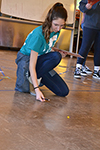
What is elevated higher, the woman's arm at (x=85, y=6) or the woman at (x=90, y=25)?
the woman's arm at (x=85, y=6)

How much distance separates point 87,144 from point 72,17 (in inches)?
146

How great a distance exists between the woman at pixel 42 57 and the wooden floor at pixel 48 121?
0.26 feet

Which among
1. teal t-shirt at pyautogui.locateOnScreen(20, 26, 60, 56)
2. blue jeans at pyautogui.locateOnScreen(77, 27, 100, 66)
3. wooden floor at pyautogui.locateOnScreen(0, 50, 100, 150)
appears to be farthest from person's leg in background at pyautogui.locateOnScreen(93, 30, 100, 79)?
teal t-shirt at pyautogui.locateOnScreen(20, 26, 60, 56)

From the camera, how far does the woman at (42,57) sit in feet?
4.48

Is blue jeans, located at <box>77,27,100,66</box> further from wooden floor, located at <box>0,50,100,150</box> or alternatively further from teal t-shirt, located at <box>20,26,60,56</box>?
teal t-shirt, located at <box>20,26,60,56</box>

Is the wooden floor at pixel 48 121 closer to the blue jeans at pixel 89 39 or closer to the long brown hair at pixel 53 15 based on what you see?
the long brown hair at pixel 53 15

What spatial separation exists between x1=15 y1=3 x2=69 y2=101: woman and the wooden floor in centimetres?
8

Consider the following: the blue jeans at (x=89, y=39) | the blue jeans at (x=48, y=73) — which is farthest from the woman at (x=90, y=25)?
the blue jeans at (x=48, y=73)

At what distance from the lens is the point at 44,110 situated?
4.07ft

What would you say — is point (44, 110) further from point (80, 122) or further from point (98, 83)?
point (98, 83)

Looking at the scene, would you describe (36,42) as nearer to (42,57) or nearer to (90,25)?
(42,57)

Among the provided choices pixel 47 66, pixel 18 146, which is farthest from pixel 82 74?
pixel 18 146

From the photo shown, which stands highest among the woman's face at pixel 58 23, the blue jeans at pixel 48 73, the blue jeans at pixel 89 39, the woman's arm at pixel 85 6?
the woman's arm at pixel 85 6

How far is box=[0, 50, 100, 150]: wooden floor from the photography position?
856 millimetres
